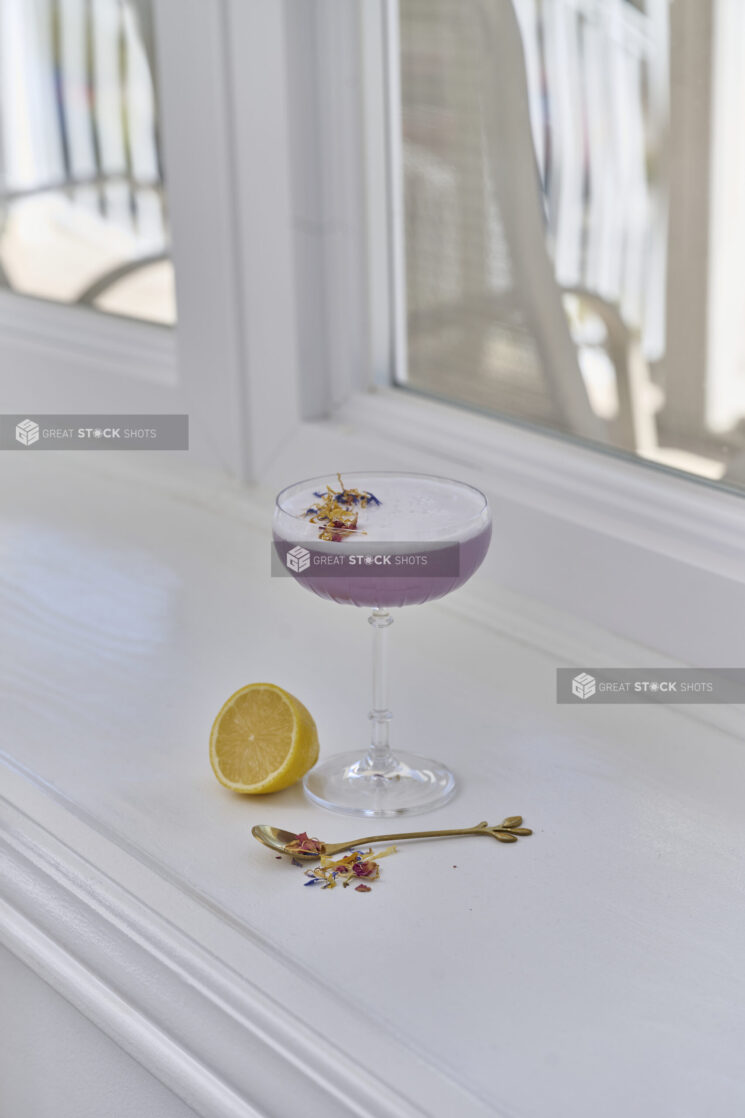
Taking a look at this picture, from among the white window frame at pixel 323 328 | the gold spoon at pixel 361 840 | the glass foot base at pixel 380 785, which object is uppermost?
the white window frame at pixel 323 328

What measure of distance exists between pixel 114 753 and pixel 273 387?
50 cm

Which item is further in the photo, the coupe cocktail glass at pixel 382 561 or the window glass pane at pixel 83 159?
the window glass pane at pixel 83 159

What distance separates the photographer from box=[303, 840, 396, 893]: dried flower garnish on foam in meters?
0.76

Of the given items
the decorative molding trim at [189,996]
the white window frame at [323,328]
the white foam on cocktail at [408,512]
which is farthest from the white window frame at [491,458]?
the decorative molding trim at [189,996]

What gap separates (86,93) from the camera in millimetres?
1526

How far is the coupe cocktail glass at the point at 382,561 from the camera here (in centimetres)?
80

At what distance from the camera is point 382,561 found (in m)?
0.79

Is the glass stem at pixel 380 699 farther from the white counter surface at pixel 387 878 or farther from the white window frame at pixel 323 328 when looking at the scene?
the white window frame at pixel 323 328

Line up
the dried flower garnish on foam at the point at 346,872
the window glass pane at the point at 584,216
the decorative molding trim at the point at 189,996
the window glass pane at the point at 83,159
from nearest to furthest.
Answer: the decorative molding trim at the point at 189,996
the dried flower garnish on foam at the point at 346,872
the window glass pane at the point at 584,216
the window glass pane at the point at 83,159

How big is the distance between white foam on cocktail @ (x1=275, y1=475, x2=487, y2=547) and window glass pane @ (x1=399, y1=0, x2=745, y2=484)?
236mm

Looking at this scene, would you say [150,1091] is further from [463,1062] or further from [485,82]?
[485,82]

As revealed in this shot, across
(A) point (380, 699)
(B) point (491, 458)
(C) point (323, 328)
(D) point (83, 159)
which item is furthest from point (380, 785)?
(D) point (83, 159)

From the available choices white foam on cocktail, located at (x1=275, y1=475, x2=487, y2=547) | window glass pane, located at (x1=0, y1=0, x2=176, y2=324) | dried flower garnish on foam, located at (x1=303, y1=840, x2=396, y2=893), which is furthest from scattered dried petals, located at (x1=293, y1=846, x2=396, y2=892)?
window glass pane, located at (x1=0, y1=0, x2=176, y2=324)

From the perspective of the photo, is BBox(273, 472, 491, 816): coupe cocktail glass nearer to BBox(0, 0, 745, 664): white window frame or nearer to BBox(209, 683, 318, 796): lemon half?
BBox(209, 683, 318, 796): lemon half
